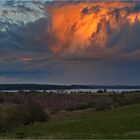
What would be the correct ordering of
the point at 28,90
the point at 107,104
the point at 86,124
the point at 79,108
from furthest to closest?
the point at 28,90, the point at 79,108, the point at 107,104, the point at 86,124

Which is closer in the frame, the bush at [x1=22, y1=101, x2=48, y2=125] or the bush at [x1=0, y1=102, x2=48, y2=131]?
the bush at [x1=0, y1=102, x2=48, y2=131]

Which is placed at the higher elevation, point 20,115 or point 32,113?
point 32,113

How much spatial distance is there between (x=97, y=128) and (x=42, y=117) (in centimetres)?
2694

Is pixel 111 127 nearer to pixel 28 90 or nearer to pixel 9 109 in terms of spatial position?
pixel 9 109

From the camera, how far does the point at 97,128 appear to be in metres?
57.3

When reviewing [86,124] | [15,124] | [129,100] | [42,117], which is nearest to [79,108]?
[129,100]

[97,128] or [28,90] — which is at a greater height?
[28,90]

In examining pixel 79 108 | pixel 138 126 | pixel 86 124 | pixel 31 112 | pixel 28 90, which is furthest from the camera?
pixel 28 90

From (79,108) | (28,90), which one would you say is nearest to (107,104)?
(79,108)

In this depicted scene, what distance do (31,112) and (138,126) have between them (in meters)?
29.3

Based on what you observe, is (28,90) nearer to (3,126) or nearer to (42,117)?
(42,117)

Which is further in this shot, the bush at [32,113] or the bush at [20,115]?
the bush at [32,113]

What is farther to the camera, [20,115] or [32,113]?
[32,113]

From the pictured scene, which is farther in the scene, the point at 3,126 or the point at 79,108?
the point at 79,108
